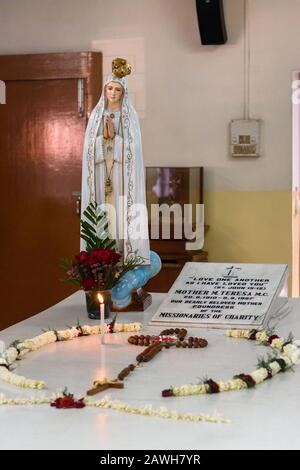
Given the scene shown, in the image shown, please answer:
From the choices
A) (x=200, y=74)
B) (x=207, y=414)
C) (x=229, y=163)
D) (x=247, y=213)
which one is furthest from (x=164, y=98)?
(x=207, y=414)

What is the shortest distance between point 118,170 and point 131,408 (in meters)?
1.58

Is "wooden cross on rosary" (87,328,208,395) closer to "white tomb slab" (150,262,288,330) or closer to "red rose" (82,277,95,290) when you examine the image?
"white tomb slab" (150,262,288,330)

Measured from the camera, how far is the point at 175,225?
5418 millimetres

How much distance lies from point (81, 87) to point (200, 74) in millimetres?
833

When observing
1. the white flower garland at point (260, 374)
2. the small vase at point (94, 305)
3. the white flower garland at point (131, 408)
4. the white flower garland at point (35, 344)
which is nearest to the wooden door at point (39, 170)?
the small vase at point (94, 305)

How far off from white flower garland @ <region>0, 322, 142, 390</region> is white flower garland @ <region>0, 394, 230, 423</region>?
129 millimetres

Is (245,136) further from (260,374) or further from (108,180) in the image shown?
(260,374)

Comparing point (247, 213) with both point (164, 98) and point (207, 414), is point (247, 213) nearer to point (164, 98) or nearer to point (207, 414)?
point (164, 98)

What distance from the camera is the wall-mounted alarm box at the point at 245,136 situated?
17.9ft

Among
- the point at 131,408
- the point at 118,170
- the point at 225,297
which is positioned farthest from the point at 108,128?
Answer: the point at 131,408

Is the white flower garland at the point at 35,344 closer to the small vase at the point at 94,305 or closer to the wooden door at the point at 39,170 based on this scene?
the small vase at the point at 94,305

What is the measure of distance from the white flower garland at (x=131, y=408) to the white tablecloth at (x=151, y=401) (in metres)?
0.02

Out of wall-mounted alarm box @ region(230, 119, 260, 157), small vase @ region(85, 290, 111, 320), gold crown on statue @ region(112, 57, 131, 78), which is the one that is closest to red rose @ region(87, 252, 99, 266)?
small vase @ region(85, 290, 111, 320)

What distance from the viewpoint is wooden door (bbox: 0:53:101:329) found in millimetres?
5711
